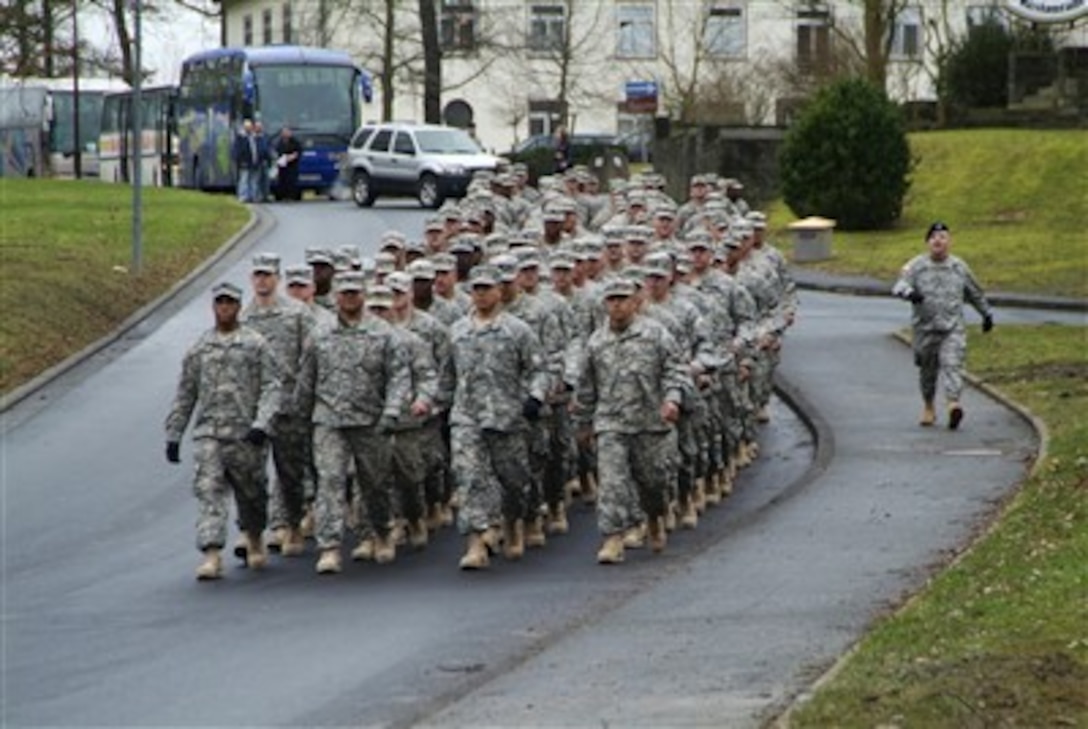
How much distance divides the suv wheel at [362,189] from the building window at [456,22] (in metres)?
28.0

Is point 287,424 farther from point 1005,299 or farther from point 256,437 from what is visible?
point 1005,299

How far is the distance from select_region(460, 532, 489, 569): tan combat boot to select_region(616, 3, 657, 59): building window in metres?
75.1

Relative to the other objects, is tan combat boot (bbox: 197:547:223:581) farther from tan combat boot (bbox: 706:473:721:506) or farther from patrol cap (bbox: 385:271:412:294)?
tan combat boot (bbox: 706:473:721:506)

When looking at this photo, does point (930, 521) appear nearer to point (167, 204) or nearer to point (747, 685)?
point (747, 685)

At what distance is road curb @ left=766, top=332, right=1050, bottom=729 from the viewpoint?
12977 mm

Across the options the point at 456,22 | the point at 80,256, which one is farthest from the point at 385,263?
the point at 456,22

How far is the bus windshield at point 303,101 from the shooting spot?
65250 millimetres

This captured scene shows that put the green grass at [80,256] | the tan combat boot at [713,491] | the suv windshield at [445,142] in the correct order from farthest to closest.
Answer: the suv windshield at [445,142]
the green grass at [80,256]
the tan combat boot at [713,491]

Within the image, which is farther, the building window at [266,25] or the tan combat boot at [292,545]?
the building window at [266,25]

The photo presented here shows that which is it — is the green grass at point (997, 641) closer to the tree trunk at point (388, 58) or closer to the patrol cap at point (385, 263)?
the patrol cap at point (385, 263)

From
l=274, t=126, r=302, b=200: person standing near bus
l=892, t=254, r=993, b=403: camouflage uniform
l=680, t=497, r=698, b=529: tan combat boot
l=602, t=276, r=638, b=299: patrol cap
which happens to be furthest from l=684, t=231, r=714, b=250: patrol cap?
l=274, t=126, r=302, b=200: person standing near bus

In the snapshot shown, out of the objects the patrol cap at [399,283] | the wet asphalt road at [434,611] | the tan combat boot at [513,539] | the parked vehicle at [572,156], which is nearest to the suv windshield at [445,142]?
the parked vehicle at [572,156]

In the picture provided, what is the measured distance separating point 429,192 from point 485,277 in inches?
1520

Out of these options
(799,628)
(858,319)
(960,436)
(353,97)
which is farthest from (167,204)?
(799,628)
